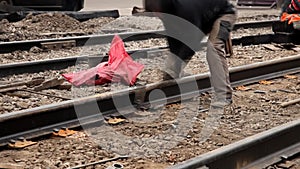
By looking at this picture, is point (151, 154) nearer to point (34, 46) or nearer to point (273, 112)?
point (273, 112)

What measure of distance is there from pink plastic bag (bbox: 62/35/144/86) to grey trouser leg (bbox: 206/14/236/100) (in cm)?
103

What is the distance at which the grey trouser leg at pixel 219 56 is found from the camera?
20.2ft

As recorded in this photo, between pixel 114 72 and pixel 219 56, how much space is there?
1445 millimetres

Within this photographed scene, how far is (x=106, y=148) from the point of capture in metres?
4.77

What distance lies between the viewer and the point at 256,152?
4.35 m

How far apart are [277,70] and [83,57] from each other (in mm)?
3182

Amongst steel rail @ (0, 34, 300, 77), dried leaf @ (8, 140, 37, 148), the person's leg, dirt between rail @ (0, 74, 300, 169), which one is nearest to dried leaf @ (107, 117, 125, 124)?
dirt between rail @ (0, 74, 300, 169)

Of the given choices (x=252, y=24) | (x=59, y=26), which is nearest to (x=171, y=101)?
(x=59, y=26)

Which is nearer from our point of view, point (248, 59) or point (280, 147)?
point (280, 147)

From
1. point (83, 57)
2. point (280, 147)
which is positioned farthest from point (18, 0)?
point (280, 147)

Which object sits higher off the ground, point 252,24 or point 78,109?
point 78,109

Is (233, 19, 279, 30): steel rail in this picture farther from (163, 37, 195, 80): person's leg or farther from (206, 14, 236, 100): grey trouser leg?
(206, 14, 236, 100): grey trouser leg

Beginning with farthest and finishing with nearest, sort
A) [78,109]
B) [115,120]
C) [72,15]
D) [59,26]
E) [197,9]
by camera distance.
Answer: [72,15]
[59,26]
[197,9]
[115,120]
[78,109]

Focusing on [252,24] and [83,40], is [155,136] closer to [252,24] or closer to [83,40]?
[83,40]
